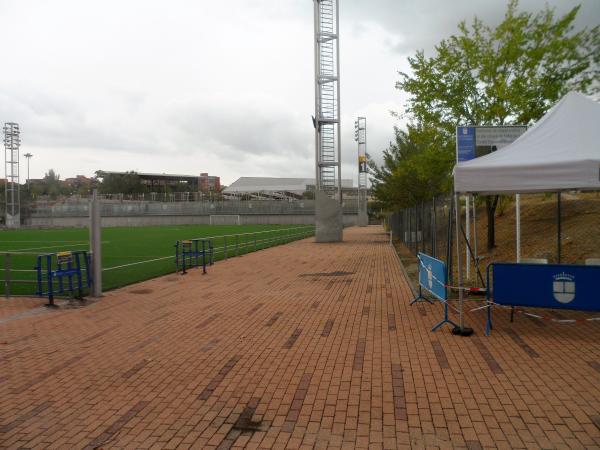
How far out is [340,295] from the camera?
10.9 metres

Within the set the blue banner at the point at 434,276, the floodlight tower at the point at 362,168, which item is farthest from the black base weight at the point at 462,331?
the floodlight tower at the point at 362,168

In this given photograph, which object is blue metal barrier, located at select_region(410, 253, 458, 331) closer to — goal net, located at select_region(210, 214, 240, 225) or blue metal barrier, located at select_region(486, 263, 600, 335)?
blue metal barrier, located at select_region(486, 263, 600, 335)

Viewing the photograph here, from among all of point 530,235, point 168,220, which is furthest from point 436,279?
point 168,220

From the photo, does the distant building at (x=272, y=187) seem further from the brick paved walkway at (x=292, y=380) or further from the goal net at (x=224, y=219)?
the brick paved walkway at (x=292, y=380)

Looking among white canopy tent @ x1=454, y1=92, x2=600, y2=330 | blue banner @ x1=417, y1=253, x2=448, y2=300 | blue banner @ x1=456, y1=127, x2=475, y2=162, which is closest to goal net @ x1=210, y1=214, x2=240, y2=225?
blue banner @ x1=456, y1=127, x2=475, y2=162

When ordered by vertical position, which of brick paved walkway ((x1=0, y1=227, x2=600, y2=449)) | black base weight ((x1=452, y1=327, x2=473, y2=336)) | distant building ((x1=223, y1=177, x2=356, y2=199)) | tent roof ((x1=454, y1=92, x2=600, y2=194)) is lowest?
brick paved walkway ((x1=0, y1=227, x2=600, y2=449))

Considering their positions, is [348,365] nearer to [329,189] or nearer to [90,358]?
[90,358]

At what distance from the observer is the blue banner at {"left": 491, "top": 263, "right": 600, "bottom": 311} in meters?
6.76

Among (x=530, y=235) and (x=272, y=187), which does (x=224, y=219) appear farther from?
(x=272, y=187)

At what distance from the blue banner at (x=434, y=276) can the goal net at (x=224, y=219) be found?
2699 inches

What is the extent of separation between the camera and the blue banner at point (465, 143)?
10344mm

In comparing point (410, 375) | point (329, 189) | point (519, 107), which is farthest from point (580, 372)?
point (329, 189)

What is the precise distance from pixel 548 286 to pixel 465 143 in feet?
14.1

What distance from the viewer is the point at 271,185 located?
144 metres
